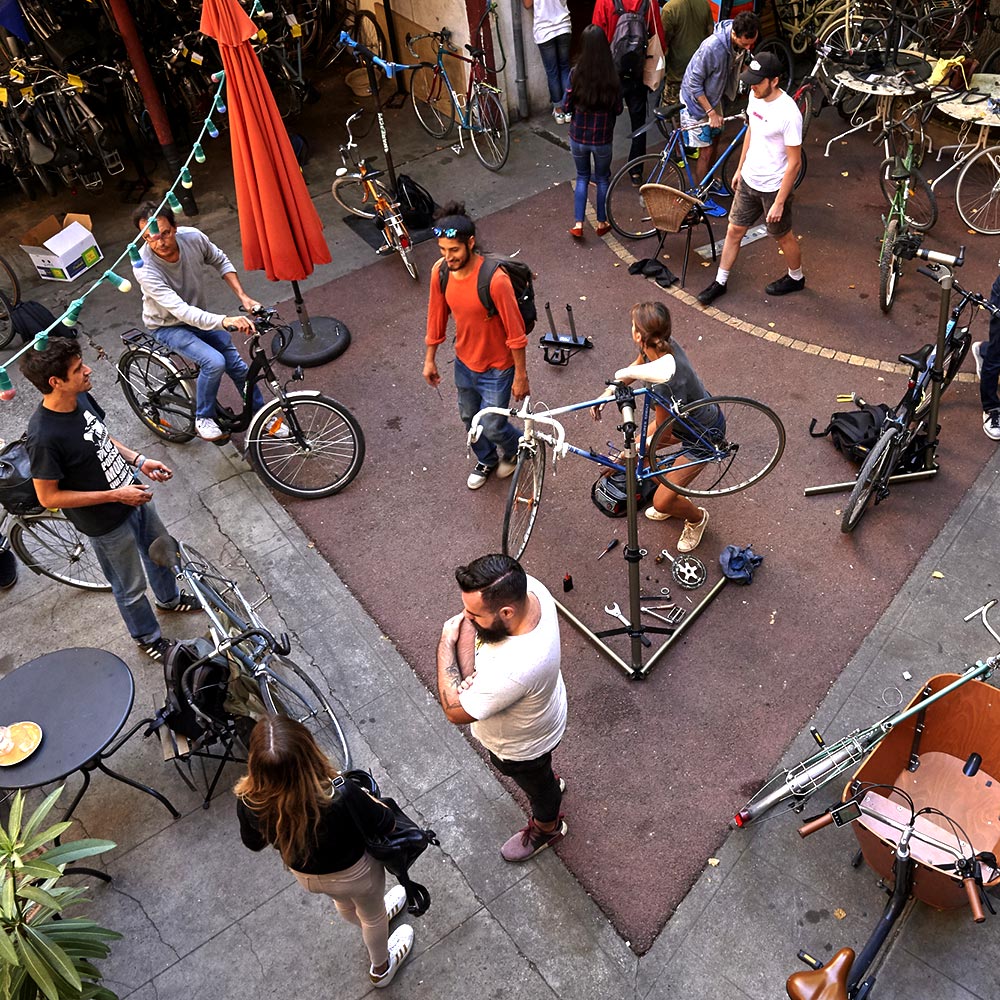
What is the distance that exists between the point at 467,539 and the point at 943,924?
3.42m

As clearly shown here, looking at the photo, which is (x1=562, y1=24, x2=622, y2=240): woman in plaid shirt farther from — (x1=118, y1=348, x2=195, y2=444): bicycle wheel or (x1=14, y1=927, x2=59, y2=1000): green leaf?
(x1=14, y1=927, x2=59, y2=1000): green leaf

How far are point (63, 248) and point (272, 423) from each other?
4.07m

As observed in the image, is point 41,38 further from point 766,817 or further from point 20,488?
point 766,817

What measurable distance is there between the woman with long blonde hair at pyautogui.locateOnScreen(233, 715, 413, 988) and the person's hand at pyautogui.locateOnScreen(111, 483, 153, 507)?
220cm

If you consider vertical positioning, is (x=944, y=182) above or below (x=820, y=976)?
below

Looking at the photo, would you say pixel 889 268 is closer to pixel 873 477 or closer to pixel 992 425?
pixel 992 425

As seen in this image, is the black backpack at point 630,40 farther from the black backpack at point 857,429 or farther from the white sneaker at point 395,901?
the white sneaker at point 395,901

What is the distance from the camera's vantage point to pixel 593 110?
7.87 m

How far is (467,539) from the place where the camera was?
6113 millimetres

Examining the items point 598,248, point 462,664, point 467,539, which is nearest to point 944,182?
point 598,248

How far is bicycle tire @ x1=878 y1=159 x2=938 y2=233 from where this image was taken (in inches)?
314

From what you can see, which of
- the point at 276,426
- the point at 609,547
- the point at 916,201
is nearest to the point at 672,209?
the point at 916,201

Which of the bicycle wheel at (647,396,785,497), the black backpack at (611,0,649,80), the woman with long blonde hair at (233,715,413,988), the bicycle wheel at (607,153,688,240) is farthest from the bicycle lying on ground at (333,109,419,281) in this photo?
the woman with long blonde hair at (233,715,413,988)

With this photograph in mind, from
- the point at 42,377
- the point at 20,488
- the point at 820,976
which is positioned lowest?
the point at 820,976
